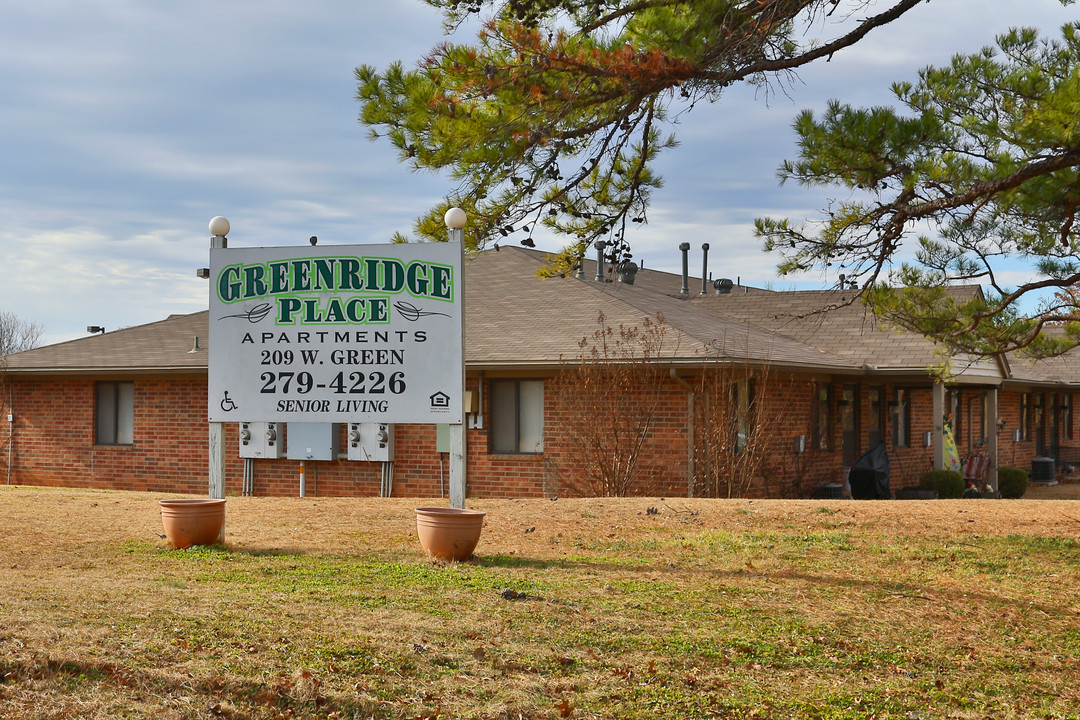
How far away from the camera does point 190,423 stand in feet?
64.3

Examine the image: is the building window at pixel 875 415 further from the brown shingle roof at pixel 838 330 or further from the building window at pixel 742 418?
the building window at pixel 742 418

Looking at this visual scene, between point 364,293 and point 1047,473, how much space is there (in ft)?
81.2

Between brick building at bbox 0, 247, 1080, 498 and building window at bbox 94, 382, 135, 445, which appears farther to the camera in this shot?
building window at bbox 94, 382, 135, 445

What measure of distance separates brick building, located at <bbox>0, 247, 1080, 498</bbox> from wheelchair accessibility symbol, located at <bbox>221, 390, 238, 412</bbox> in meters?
6.86

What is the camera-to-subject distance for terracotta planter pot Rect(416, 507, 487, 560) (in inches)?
377

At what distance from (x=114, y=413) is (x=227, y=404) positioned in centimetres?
1103

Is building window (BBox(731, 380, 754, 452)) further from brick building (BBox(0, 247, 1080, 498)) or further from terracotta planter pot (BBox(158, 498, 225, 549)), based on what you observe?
terracotta planter pot (BBox(158, 498, 225, 549))

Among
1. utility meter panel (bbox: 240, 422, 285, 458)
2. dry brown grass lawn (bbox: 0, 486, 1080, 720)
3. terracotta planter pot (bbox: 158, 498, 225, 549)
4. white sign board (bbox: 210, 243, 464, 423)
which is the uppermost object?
white sign board (bbox: 210, 243, 464, 423)

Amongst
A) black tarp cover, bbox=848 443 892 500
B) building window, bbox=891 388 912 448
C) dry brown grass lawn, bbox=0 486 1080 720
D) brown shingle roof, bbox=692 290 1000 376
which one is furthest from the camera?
building window, bbox=891 388 912 448

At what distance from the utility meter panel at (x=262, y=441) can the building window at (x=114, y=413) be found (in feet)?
9.45

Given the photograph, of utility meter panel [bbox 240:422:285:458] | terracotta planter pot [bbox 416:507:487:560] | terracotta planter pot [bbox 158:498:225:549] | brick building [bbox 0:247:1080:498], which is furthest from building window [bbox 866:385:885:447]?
terracotta planter pot [bbox 158:498:225:549]

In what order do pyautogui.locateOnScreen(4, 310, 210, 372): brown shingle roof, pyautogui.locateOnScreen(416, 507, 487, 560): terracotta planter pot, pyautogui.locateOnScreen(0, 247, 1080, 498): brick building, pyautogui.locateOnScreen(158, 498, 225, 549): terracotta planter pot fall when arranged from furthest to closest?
pyautogui.locateOnScreen(4, 310, 210, 372): brown shingle roof → pyautogui.locateOnScreen(0, 247, 1080, 498): brick building → pyautogui.locateOnScreen(158, 498, 225, 549): terracotta planter pot → pyautogui.locateOnScreen(416, 507, 487, 560): terracotta planter pot

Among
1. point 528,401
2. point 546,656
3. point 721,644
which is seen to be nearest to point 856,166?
point 721,644

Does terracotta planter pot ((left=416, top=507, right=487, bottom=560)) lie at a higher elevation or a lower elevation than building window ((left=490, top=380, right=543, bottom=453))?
lower
